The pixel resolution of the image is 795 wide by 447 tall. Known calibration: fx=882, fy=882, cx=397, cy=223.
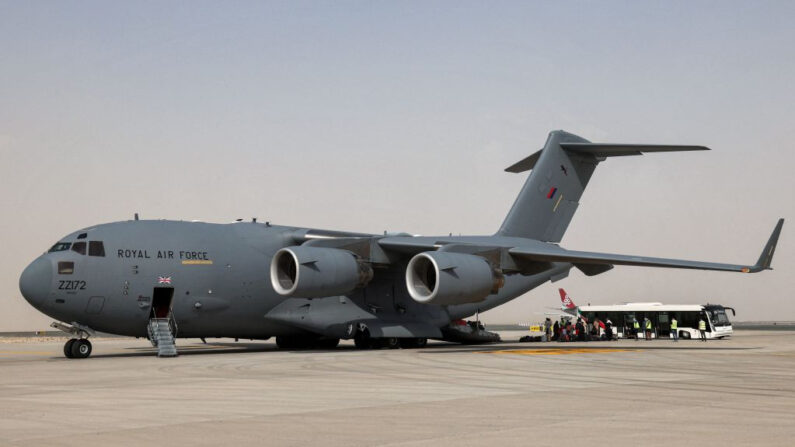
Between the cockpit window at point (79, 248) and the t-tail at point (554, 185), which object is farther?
the t-tail at point (554, 185)

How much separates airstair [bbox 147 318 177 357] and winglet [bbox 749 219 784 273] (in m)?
15.3

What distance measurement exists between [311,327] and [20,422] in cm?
1660

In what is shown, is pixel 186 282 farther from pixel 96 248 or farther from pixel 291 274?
pixel 291 274

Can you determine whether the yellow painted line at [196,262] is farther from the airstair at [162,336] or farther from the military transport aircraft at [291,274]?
the airstair at [162,336]

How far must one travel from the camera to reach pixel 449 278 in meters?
22.5

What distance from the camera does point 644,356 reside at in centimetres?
2053

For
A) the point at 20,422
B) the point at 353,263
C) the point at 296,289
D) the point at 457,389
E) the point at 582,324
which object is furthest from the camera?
the point at 582,324

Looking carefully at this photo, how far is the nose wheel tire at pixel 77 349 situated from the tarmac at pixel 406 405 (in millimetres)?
4767

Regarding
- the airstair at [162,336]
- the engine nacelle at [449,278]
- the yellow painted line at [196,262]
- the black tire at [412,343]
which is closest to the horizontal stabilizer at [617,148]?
the engine nacelle at [449,278]

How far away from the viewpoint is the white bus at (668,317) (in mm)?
40781

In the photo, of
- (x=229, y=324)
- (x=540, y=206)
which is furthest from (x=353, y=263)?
(x=540, y=206)

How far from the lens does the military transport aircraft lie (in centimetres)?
2205

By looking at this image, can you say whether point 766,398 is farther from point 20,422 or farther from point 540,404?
point 20,422

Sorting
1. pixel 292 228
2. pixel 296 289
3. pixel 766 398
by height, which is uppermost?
pixel 292 228
